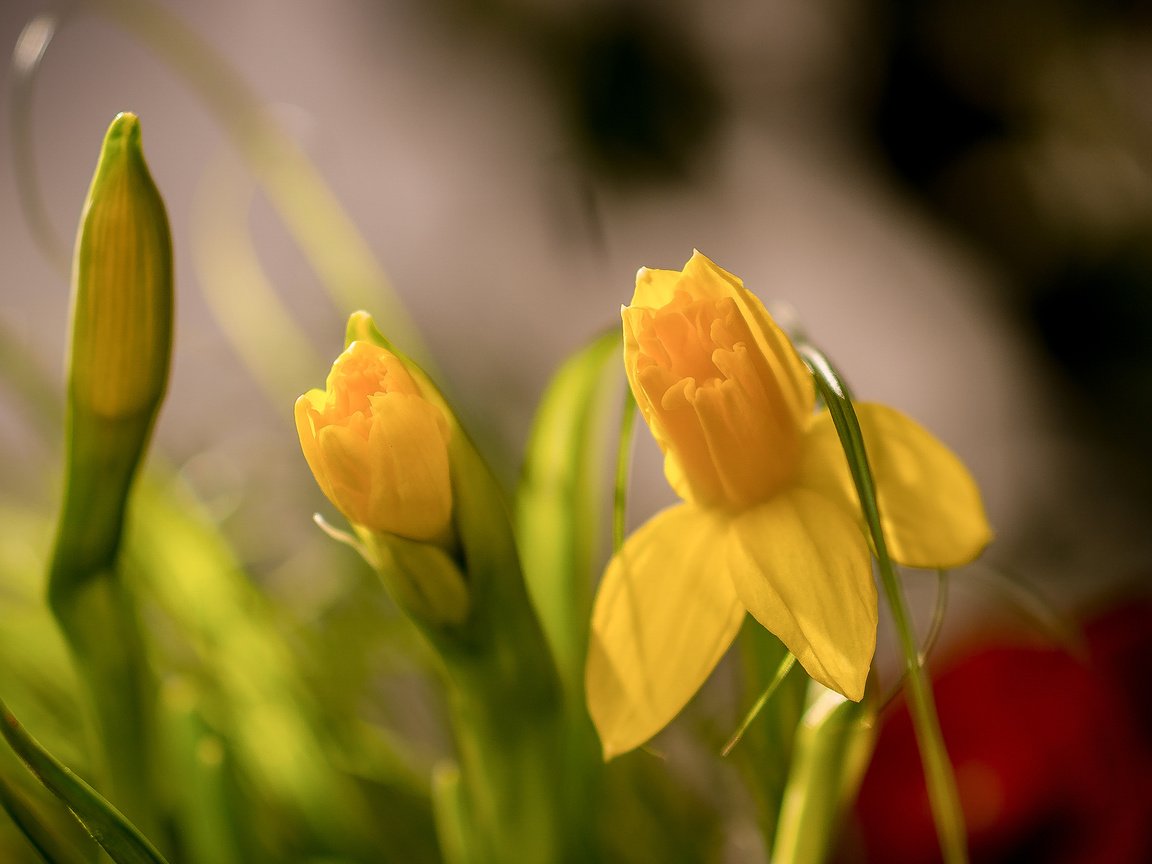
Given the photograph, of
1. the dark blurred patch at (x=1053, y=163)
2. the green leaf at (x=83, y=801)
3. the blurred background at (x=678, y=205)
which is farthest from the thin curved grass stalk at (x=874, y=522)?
the dark blurred patch at (x=1053, y=163)

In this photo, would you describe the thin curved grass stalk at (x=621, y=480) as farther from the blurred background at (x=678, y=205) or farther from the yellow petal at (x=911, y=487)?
the blurred background at (x=678, y=205)

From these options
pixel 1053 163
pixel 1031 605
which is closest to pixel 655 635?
pixel 1031 605

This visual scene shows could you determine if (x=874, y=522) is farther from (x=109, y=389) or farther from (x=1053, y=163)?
(x=1053, y=163)

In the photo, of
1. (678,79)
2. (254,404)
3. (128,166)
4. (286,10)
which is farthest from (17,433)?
(128,166)

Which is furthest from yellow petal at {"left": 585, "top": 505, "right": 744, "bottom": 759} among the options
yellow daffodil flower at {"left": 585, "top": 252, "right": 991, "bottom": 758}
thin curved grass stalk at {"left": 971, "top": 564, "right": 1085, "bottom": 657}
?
thin curved grass stalk at {"left": 971, "top": 564, "right": 1085, "bottom": 657}

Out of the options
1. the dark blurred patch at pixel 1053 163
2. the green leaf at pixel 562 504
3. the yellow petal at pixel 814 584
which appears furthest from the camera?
the dark blurred patch at pixel 1053 163
